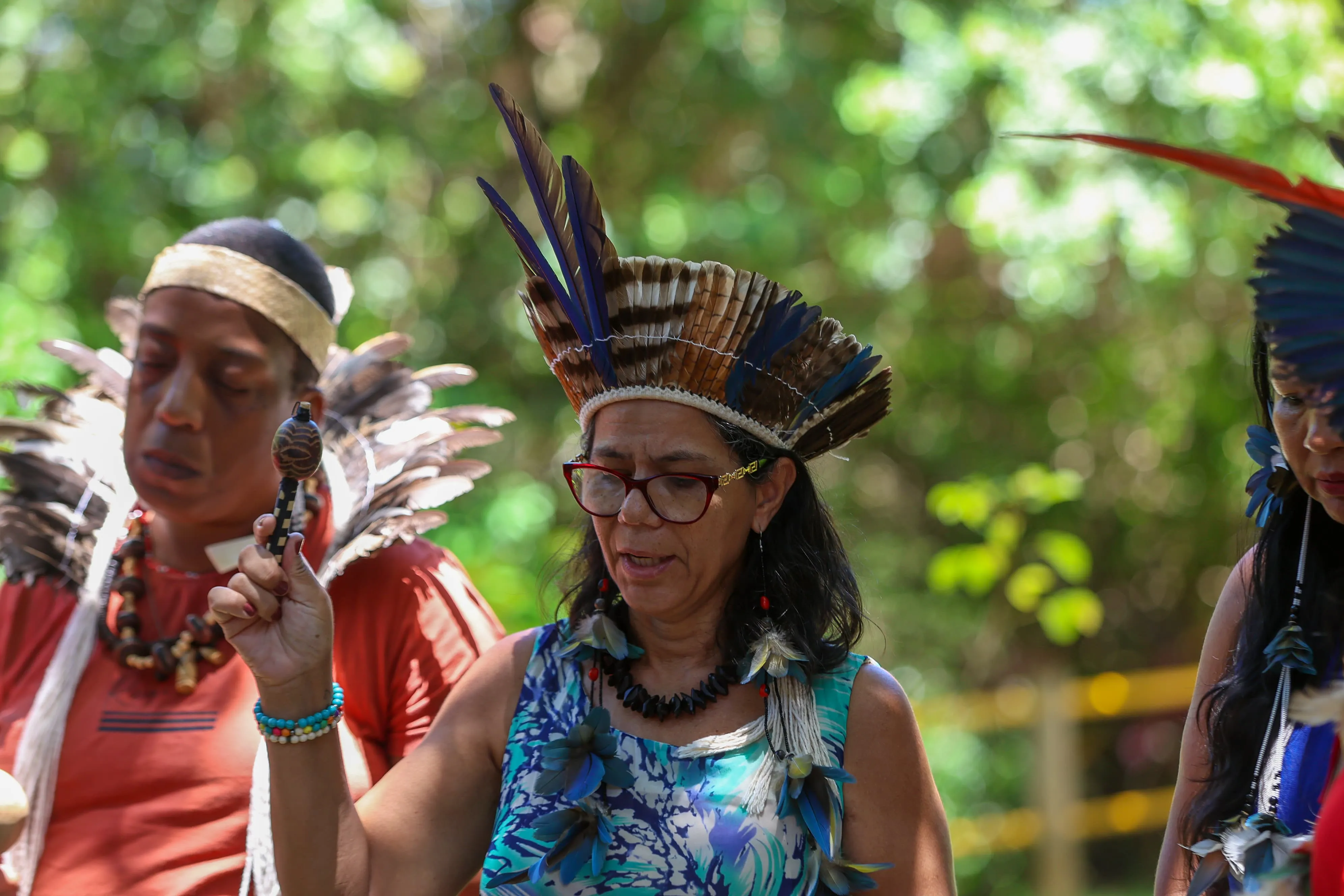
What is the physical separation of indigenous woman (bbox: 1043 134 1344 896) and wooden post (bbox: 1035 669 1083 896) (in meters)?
5.36

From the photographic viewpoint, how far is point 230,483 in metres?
2.61

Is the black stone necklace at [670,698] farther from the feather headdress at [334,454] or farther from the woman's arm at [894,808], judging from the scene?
the feather headdress at [334,454]

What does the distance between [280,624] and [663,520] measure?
59 cm

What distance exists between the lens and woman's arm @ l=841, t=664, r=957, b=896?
82.6 inches

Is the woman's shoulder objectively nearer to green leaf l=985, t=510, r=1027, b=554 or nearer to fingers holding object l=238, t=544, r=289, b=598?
fingers holding object l=238, t=544, r=289, b=598

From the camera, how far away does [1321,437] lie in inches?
70.6

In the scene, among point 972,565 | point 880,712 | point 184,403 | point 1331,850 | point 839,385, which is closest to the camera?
point 1331,850

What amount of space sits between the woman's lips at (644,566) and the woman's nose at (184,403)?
92cm

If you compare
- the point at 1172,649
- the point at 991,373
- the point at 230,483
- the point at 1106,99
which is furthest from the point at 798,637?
the point at 1172,649

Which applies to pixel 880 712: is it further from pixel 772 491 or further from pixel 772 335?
pixel 772 335

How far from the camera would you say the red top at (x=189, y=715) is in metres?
2.45

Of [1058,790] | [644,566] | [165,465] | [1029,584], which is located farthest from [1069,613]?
[1058,790]

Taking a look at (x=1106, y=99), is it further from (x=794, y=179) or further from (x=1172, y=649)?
(x=1172, y=649)

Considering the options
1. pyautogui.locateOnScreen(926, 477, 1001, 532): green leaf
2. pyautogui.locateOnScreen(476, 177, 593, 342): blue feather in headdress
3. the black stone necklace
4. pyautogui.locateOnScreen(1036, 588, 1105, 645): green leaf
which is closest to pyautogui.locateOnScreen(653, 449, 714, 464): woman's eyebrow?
pyautogui.locateOnScreen(476, 177, 593, 342): blue feather in headdress
